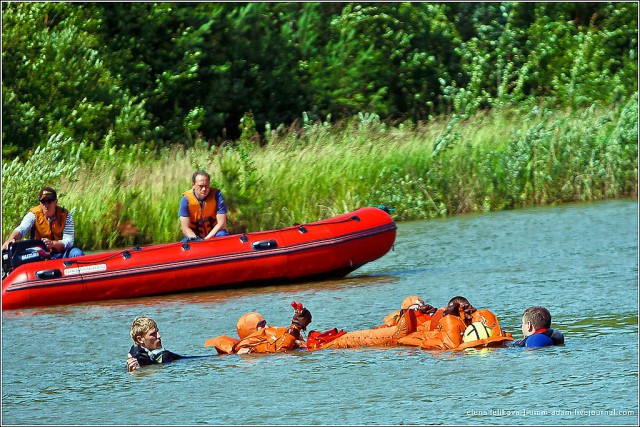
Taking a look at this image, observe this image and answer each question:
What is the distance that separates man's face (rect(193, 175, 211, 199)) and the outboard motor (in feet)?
5.01

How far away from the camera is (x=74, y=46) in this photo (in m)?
21.2

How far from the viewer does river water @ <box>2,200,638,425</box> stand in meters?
7.73

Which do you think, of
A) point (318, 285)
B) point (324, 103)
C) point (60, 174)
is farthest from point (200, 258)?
point (324, 103)

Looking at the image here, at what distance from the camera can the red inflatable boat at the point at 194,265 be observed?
12180mm

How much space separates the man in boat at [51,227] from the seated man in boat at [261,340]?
3232 millimetres

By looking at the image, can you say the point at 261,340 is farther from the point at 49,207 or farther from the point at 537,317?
the point at 49,207

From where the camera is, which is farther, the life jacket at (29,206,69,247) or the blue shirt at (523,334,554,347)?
the life jacket at (29,206,69,247)

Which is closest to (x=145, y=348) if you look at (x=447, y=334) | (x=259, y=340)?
(x=259, y=340)

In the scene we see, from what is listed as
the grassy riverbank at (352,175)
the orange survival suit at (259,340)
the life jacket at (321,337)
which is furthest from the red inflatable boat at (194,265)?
the grassy riverbank at (352,175)

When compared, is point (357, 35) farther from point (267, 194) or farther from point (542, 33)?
point (267, 194)

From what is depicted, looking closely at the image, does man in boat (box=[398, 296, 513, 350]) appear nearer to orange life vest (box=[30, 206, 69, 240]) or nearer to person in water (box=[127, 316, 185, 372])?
person in water (box=[127, 316, 185, 372])

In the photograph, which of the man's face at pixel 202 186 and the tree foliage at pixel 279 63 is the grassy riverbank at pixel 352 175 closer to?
the tree foliage at pixel 279 63

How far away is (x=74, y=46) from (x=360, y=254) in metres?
9.93

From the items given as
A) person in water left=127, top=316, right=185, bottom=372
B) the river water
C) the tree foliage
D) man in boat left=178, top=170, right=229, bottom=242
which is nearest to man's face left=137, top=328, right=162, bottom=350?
person in water left=127, top=316, right=185, bottom=372
